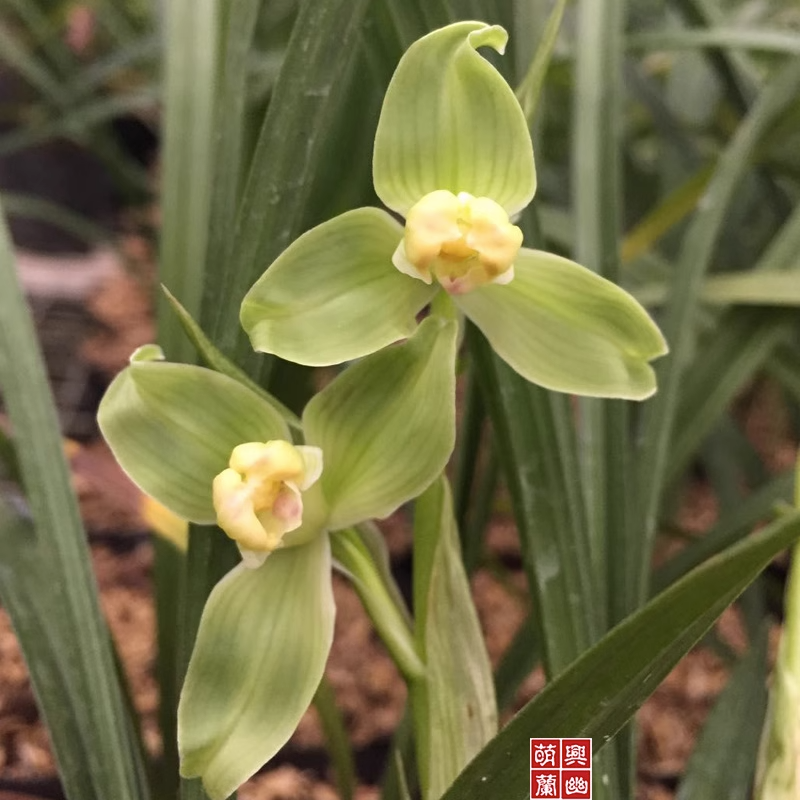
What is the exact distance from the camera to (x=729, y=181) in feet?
1.76

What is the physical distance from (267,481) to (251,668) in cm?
8

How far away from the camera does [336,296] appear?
288 mm

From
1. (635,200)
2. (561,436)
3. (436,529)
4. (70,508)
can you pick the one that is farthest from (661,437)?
(635,200)

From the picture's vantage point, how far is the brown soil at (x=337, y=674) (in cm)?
59

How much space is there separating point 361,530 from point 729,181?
0.39m

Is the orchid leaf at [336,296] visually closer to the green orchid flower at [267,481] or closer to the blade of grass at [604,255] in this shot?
the green orchid flower at [267,481]

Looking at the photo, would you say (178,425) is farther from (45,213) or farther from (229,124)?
(45,213)

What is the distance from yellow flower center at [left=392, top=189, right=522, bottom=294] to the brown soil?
38 cm

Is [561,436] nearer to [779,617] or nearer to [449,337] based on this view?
[449,337]

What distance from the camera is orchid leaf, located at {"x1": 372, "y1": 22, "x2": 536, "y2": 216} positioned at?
27cm

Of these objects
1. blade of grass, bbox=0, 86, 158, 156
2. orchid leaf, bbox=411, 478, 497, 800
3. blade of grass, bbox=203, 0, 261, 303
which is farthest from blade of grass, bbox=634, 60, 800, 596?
blade of grass, bbox=0, 86, 158, 156

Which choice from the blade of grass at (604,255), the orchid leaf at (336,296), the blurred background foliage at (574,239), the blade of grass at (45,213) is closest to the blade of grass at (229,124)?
the blurred background foliage at (574,239)

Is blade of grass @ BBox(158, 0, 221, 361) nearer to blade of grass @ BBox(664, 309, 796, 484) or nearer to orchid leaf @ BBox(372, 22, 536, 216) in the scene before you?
orchid leaf @ BBox(372, 22, 536, 216)

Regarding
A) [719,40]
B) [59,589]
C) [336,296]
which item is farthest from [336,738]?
[719,40]
